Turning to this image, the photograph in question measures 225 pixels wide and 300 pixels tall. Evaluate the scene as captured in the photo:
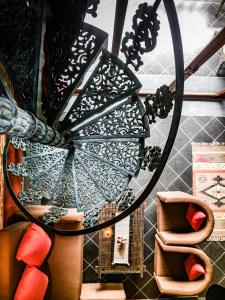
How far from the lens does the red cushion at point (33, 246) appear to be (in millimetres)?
3484

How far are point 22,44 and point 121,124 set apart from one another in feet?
4.02

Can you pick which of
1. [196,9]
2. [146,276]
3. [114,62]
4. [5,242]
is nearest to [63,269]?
[5,242]

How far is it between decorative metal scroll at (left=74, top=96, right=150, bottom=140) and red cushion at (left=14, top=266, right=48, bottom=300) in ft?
5.83

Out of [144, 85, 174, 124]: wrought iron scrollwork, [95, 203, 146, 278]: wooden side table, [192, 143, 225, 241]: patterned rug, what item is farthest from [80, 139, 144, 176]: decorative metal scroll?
[192, 143, 225, 241]: patterned rug

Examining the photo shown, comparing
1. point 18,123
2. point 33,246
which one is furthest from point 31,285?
point 18,123

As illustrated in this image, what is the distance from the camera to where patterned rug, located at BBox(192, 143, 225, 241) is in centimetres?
481

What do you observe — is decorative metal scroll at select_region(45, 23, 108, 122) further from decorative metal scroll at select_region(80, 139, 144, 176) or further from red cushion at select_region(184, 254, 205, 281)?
red cushion at select_region(184, 254, 205, 281)

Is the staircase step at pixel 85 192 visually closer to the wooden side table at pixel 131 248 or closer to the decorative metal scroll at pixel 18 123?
the wooden side table at pixel 131 248

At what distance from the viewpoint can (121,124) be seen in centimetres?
288

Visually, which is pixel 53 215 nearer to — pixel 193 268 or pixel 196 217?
pixel 196 217

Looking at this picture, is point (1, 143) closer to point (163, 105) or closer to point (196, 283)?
point (163, 105)

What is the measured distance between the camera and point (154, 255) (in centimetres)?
470

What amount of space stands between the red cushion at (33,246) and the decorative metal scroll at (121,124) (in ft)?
4.66

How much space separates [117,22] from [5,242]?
2.56 m
